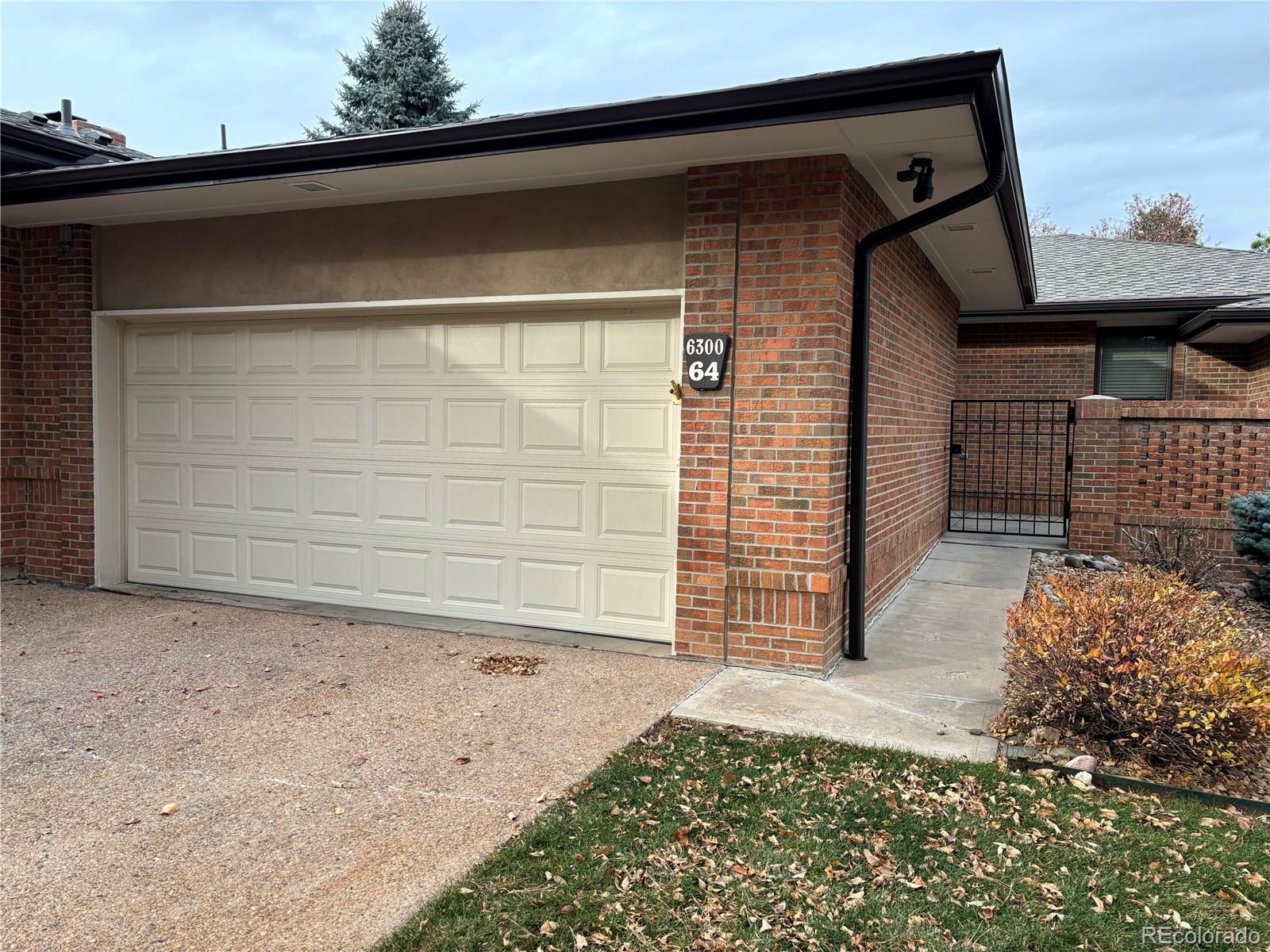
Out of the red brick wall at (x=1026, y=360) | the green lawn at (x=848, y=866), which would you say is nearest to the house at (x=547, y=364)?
the green lawn at (x=848, y=866)

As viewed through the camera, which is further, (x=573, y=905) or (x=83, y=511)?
(x=83, y=511)

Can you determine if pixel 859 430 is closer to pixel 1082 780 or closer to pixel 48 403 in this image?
pixel 1082 780

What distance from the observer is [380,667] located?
18.0 ft

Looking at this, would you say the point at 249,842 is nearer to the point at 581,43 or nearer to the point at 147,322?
the point at 147,322

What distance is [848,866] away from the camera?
310 cm

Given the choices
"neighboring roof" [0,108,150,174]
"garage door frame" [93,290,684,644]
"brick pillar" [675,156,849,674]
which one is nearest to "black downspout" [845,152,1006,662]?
"brick pillar" [675,156,849,674]

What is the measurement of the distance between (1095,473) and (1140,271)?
18.1ft

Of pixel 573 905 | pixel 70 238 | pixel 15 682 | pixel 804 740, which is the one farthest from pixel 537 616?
pixel 70 238

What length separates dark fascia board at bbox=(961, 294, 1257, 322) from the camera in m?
11.2

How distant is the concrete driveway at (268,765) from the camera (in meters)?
2.83

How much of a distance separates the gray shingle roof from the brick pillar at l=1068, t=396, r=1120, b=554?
8.73 feet

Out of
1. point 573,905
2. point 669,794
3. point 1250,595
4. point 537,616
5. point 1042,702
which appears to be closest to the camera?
point 573,905

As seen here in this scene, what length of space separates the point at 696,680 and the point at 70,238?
253 inches

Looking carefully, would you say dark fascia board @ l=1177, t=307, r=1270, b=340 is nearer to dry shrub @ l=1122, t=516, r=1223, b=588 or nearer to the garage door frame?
dry shrub @ l=1122, t=516, r=1223, b=588
